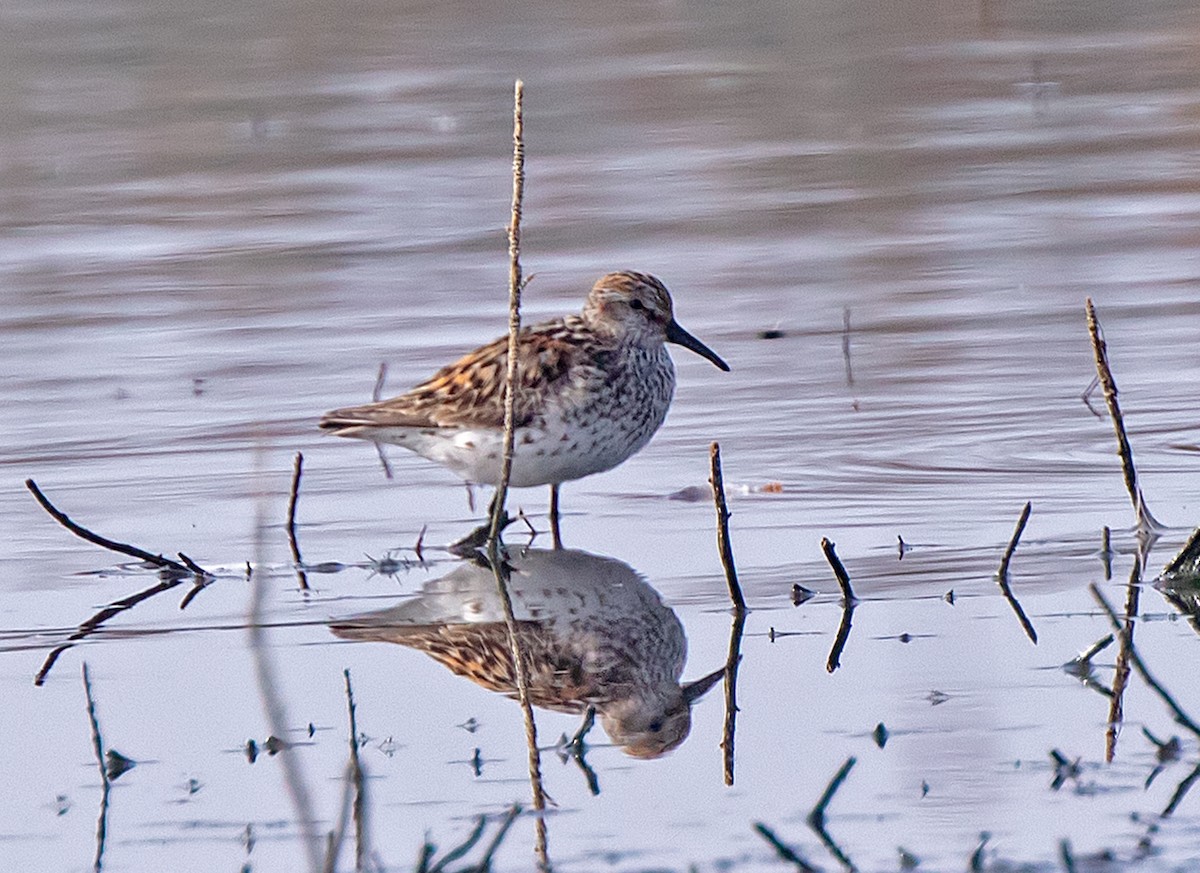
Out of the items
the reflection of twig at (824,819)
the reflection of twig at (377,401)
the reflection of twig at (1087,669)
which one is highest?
the reflection of twig at (824,819)

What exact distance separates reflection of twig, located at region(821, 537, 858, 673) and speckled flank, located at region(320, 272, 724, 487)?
1493 millimetres

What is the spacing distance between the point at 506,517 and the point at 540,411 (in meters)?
0.35

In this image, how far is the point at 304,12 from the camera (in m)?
26.8

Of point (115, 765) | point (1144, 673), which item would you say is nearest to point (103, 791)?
point (115, 765)

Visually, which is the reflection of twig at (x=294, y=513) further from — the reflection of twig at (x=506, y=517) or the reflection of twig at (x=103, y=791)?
the reflection of twig at (x=103, y=791)

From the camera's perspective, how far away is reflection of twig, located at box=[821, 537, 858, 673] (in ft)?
18.7

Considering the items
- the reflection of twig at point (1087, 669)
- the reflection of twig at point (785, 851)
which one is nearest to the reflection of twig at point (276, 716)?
the reflection of twig at point (785, 851)

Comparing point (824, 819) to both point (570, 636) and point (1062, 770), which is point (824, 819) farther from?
point (570, 636)

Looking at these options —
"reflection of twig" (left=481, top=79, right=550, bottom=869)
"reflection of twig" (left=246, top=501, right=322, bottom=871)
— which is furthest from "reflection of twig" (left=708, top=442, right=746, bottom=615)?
"reflection of twig" (left=246, top=501, right=322, bottom=871)

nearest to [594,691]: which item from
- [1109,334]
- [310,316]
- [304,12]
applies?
[1109,334]

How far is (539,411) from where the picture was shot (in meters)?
7.57

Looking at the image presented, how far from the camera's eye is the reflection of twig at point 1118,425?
6.27 m

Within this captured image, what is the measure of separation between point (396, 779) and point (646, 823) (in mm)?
622

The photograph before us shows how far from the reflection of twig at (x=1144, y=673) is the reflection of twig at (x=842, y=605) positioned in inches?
23.6
